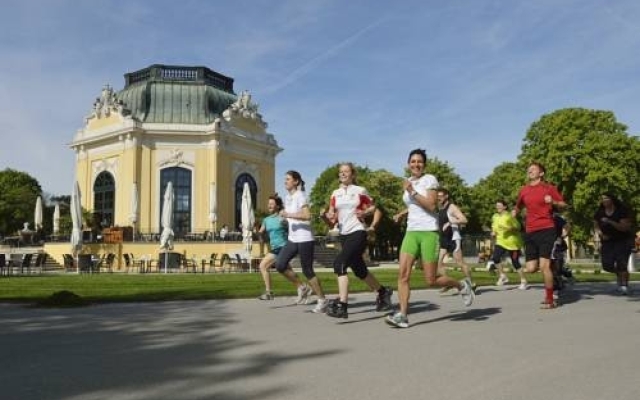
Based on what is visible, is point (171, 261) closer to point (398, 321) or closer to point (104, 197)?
point (104, 197)

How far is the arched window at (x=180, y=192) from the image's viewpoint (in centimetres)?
4341

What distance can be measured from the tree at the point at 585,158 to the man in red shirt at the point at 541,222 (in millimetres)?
33469

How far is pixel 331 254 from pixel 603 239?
2787 centimetres

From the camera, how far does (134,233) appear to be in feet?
125

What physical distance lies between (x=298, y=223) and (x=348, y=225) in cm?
124

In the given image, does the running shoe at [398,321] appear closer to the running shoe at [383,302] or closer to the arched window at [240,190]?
the running shoe at [383,302]

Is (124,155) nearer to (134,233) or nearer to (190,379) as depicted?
(134,233)

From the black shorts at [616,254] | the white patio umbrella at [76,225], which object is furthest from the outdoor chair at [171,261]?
the black shorts at [616,254]

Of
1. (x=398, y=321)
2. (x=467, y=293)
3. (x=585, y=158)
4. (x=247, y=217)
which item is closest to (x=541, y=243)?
(x=467, y=293)

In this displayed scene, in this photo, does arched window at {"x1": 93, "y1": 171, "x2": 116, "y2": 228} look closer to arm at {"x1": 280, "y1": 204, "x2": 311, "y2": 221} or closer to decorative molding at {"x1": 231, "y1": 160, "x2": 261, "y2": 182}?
decorative molding at {"x1": 231, "y1": 160, "x2": 261, "y2": 182}

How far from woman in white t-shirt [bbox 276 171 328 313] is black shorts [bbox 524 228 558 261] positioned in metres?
3.03

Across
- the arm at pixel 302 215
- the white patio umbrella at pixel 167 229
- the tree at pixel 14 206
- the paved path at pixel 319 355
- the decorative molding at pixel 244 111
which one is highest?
the decorative molding at pixel 244 111

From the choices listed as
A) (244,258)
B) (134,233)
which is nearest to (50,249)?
(134,233)

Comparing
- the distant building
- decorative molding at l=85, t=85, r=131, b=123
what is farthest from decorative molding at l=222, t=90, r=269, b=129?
decorative molding at l=85, t=85, r=131, b=123
